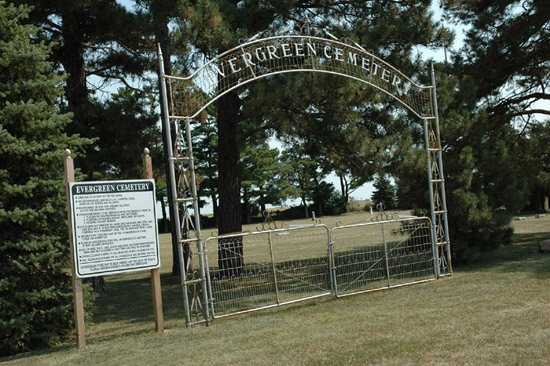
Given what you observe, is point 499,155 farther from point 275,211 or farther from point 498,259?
point 275,211

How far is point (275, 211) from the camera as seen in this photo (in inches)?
2003

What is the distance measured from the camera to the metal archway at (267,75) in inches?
292

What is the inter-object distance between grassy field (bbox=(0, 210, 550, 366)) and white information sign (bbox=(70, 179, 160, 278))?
3.31 feet

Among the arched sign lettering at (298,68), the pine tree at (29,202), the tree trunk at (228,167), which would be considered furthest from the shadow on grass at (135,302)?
the arched sign lettering at (298,68)

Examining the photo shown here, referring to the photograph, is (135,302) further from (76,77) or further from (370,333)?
(370,333)

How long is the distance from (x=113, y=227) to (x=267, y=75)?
3.27m

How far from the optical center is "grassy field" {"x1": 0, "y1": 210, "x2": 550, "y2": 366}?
5.08 meters

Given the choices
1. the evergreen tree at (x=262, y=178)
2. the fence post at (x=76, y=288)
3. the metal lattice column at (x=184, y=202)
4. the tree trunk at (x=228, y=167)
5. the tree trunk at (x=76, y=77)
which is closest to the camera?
the fence post at (x=76, y=288)

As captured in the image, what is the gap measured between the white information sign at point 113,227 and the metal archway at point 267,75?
43 cm

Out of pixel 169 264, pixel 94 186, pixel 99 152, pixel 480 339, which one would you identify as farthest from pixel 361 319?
pixel 169 264

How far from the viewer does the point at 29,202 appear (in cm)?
717

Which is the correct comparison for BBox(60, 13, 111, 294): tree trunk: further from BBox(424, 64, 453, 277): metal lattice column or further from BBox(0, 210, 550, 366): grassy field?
BBox(424, 64, 453, 277): metal lattice column

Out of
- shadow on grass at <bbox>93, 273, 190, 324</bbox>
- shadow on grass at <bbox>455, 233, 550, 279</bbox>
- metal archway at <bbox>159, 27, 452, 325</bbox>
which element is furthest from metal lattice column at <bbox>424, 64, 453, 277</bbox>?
shadow on grass at <bbox>93, 273, 190, 324</bbox>

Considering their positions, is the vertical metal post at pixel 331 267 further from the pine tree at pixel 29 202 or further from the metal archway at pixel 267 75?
the pine tree at pixel 29 202
